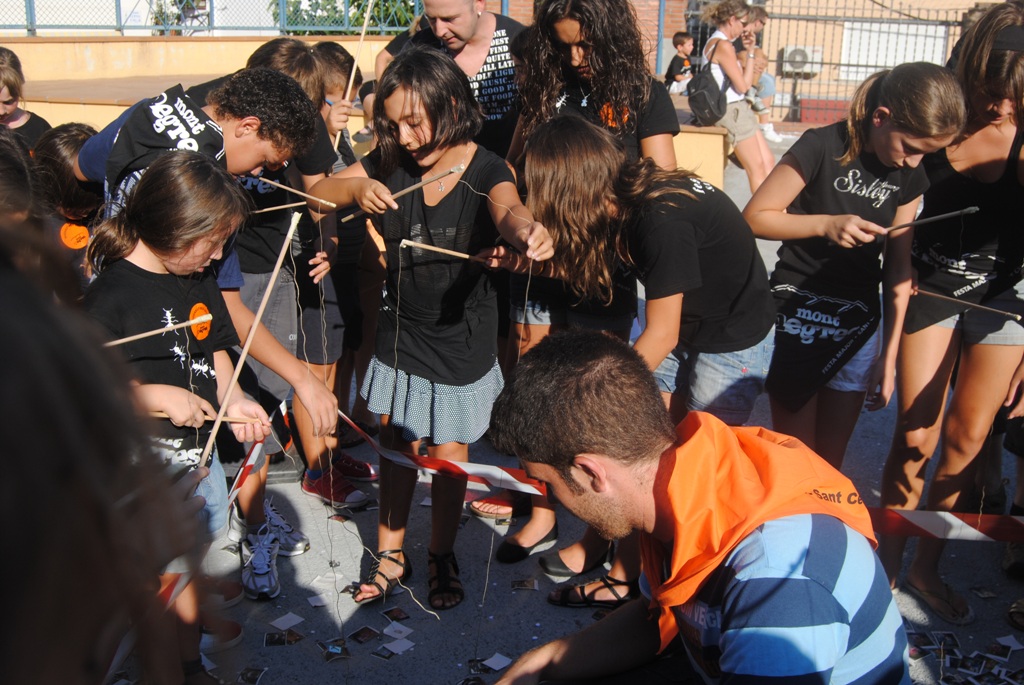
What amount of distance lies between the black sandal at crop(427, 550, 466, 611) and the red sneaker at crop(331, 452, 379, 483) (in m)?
0.90

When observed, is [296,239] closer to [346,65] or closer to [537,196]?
[346,65]

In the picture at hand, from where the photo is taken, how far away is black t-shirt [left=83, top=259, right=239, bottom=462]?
2.73 meters

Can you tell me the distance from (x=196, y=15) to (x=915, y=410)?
42.9ft

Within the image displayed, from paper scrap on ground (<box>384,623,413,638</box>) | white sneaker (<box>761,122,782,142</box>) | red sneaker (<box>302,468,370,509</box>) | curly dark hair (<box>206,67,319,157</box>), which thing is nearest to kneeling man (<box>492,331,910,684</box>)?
paper scrap on ground (<box>384,623,413,638</box>)

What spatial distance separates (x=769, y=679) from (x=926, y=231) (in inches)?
92.7

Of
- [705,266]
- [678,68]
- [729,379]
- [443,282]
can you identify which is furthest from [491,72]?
[678,68]

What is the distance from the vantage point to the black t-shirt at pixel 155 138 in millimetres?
3146

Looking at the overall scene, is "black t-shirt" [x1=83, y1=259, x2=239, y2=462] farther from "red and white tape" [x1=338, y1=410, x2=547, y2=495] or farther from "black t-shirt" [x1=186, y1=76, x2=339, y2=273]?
"black t-shirt" [x1=186, y1=76, x2=339, y2=273]

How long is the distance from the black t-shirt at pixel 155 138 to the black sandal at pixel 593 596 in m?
1.99

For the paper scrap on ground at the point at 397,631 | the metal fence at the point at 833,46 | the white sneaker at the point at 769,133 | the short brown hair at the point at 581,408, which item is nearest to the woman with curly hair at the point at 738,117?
the white sneaker at the point at 769,133

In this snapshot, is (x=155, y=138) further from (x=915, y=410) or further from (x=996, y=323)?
(x=996, y=323)

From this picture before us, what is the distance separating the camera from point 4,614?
2.04 feet

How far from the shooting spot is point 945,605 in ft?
11.0

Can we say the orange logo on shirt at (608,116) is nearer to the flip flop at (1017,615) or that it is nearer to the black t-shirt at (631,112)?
the black t-shirt at (631,112)
